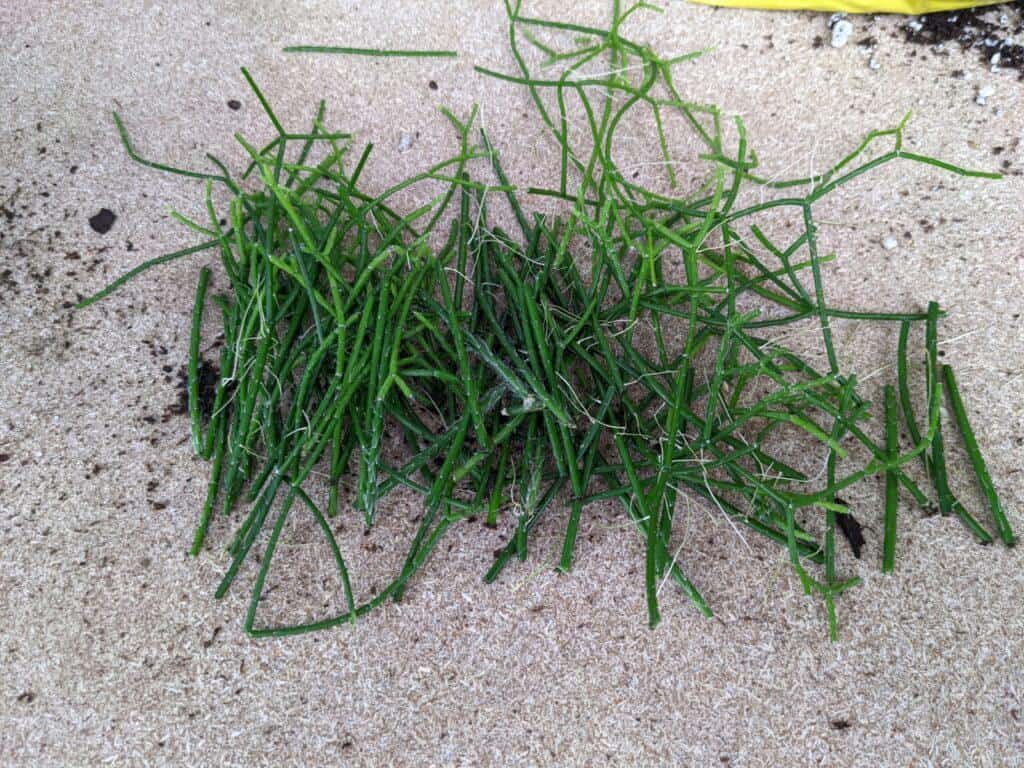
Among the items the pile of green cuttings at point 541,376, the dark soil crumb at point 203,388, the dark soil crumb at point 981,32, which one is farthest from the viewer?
the dark soil crumb at point 981,32

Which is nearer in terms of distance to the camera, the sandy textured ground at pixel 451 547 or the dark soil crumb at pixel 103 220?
the sandy textured ground at pixel 451 547

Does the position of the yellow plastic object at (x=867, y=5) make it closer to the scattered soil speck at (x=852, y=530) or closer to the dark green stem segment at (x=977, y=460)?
the dark green stem segment at (x=977, y=460)

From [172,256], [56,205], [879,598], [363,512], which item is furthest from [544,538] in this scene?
[56,205]

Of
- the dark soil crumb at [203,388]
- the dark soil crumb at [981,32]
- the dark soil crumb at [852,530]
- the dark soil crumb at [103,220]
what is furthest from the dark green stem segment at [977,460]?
the dark soil crumb at [103,220]

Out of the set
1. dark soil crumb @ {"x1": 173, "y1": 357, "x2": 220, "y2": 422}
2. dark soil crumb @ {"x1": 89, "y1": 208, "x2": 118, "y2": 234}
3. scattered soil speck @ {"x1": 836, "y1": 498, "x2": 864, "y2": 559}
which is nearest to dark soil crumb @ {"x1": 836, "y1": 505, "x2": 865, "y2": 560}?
scattered soil speck @ {"x1": 836, "y1": 498, "x2": 864, "y2": 559}

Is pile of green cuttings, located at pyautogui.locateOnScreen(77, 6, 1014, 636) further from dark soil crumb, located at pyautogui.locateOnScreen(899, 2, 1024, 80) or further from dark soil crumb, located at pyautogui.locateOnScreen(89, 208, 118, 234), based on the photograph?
dark soil crumb, located at pyautogui.locateOnScreen(899, 2, 1024, 80)

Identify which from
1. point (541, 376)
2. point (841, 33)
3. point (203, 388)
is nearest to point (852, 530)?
point (541, 376)

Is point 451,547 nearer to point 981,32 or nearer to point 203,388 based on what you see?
point 203,388
